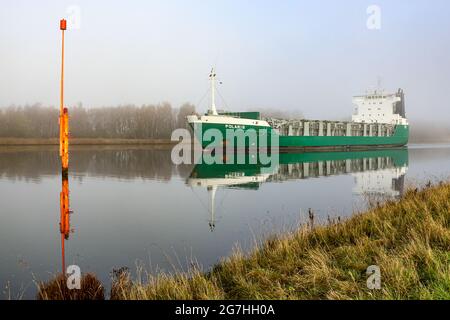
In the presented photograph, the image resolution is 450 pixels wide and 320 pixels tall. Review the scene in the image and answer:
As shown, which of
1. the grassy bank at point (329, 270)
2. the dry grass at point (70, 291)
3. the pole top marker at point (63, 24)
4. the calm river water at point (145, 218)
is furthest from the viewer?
the pole top marker at point (63, 24)

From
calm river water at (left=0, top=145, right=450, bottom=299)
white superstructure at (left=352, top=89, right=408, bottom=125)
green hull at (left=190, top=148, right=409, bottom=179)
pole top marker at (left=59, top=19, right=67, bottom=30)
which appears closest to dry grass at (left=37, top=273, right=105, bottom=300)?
calm river water at (left=0, top=145, right=450, bottom=299)

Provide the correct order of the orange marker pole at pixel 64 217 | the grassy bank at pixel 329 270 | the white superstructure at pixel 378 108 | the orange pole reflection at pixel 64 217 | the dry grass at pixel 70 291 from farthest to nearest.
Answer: the white superstructure at pixel 378 108
the orange pole reflection at pixel 64 217
the orange marker pole at pixel 64 217
the dry grass at pixel 70 291
the grassy bank at pixel 329 270

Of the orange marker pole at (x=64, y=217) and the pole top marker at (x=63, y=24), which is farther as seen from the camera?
the pole top marker at (x=63, y=24)

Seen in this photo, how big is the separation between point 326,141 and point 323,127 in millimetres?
2215

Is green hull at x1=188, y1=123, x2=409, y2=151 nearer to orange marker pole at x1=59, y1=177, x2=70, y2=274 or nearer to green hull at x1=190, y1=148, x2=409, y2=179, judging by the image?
green hull at x1=190, y1=148, x2=409, y2=179

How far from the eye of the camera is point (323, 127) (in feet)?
189

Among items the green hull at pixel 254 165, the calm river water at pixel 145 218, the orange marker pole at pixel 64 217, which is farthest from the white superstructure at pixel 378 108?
the orange marker pole at pixel 64 217

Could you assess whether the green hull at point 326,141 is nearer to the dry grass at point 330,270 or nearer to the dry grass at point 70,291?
the dry grass at point 330,270

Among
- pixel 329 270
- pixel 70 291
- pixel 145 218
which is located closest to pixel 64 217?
pixel 145 218

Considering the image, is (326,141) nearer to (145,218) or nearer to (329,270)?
(145,218)

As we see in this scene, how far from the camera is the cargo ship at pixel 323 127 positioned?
139 feet

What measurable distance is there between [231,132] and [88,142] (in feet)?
190

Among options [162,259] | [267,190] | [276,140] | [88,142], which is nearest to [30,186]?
[267,190]

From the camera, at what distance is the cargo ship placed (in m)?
42.2
